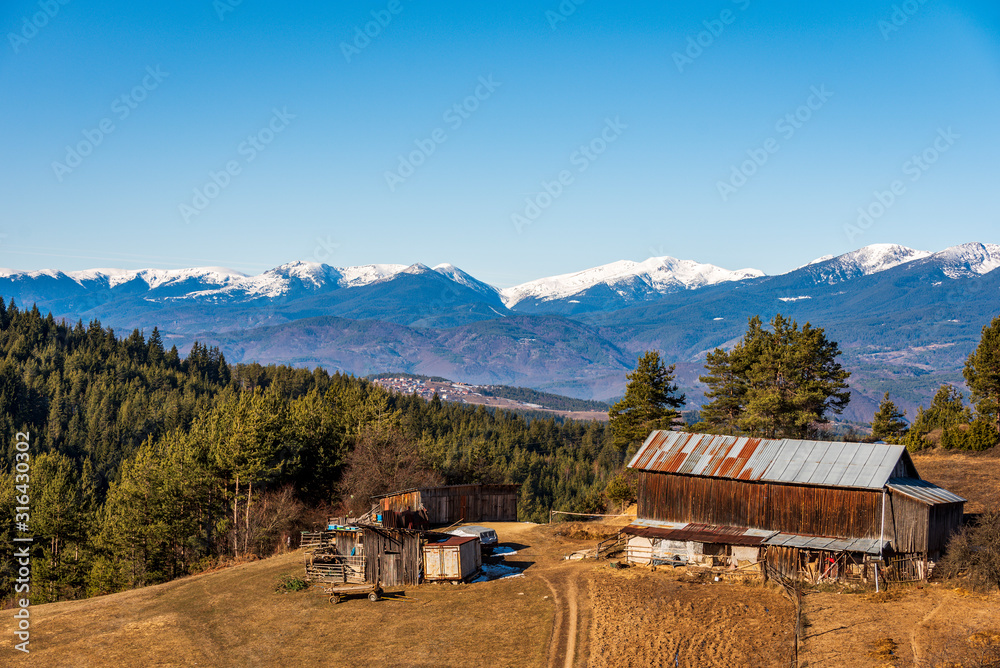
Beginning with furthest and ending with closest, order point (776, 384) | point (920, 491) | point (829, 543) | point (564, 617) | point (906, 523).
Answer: point (776, 384) → point (920, 491) → point (829, 543) → point (906, 523) → point (564, 617)

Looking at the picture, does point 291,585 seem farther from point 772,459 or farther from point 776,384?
point 776,384

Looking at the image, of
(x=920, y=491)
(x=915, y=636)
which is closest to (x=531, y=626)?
(x=915, y=636)

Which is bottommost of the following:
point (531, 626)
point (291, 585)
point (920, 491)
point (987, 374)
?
point (291, 585)

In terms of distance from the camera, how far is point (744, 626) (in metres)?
34.9

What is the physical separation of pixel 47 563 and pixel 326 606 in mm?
42813

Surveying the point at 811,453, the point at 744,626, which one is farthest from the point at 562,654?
the point at 811,453

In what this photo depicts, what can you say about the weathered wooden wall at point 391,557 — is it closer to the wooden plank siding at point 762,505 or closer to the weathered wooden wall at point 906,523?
the wooden plank siding at point 762,505

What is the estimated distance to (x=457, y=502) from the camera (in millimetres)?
66625

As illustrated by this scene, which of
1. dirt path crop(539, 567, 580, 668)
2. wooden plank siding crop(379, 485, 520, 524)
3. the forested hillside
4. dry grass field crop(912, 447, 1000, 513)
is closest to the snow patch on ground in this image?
dirt path crop(539, 567, 580, 668)

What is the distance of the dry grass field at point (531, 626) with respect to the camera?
32094mm

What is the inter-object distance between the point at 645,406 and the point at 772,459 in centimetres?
2512

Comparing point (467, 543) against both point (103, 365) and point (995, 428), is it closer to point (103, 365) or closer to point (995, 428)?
point (995, 428)

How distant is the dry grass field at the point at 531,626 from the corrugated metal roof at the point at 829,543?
8.04ft

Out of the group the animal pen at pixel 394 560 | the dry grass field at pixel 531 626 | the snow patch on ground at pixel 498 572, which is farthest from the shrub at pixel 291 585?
the snow patch on ground at pixel 498 572
